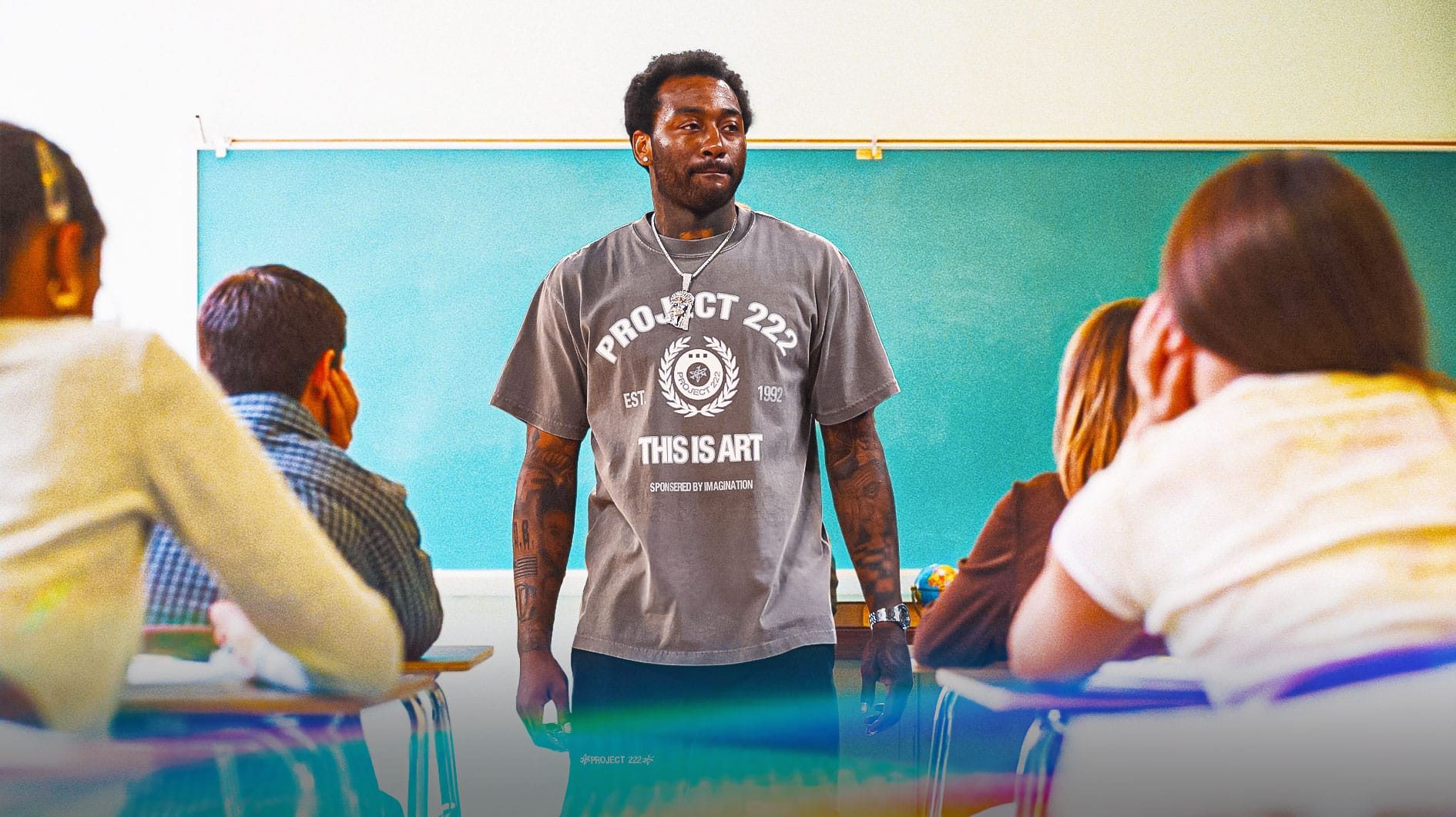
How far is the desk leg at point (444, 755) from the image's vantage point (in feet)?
2.55

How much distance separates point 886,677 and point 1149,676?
271 mm

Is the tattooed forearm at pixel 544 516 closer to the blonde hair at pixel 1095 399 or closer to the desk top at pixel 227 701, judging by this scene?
the desk top at pixel 227 701

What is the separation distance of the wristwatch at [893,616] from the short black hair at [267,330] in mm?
612

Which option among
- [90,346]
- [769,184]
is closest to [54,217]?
[90,346]

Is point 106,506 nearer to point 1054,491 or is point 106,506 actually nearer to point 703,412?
point 703,412

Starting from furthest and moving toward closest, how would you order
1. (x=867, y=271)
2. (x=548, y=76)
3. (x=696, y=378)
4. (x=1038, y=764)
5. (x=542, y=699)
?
(x=867, y=271) → (x=548, y=76) → (x=696, y=378) → (x=542, y=699) → (x=1038, y=764)

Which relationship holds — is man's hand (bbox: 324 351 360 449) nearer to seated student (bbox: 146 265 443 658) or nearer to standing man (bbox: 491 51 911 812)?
seated student (bbox: 146 265 443 658)

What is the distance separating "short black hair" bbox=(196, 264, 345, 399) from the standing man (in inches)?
14.1

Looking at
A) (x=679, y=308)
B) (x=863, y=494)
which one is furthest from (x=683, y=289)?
(x=863, y=494)

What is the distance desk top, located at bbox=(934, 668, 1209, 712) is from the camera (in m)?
0.69

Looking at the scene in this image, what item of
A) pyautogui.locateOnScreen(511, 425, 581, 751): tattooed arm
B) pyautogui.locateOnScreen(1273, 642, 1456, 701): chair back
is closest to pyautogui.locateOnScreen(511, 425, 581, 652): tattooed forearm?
pyautogui.locateOnScreen(511, 425, 581, 751): tattooed arm

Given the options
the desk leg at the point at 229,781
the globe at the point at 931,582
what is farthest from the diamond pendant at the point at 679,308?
the desk leg at the point at 229,781

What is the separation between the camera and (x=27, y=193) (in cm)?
71

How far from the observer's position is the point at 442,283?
99cm
